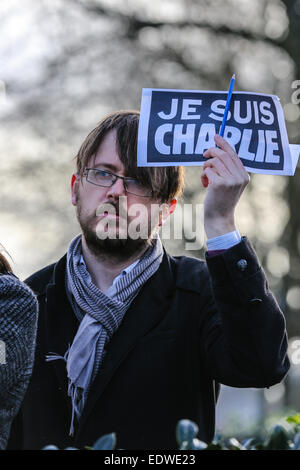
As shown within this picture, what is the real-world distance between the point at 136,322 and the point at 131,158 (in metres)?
0.63

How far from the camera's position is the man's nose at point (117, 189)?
2.70 m

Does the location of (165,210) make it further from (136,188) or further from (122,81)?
(122,81)

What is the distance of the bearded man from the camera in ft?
7.81

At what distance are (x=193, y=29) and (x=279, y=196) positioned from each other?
2437mm

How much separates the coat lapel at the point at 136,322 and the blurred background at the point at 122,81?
20.4 ft

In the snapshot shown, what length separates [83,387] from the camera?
2.60 m

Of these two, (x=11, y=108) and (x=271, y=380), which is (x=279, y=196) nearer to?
(x=11, y=108)

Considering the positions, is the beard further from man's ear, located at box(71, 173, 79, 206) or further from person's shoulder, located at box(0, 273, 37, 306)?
person's shoulder, located at box(0, 273, 37, 306)

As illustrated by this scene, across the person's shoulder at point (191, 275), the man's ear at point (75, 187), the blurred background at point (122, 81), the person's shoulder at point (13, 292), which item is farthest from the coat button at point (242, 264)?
the blurred background at point (122, 81)

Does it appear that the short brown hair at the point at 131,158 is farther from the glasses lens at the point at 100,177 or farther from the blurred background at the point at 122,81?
the blurred background at the point at 122,81

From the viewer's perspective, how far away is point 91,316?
2.68 meters

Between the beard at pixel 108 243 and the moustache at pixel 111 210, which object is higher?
the moustache at pixel 111 210

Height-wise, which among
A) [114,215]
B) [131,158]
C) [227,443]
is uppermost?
[131,158]

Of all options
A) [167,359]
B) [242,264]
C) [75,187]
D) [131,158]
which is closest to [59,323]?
[167,359]
